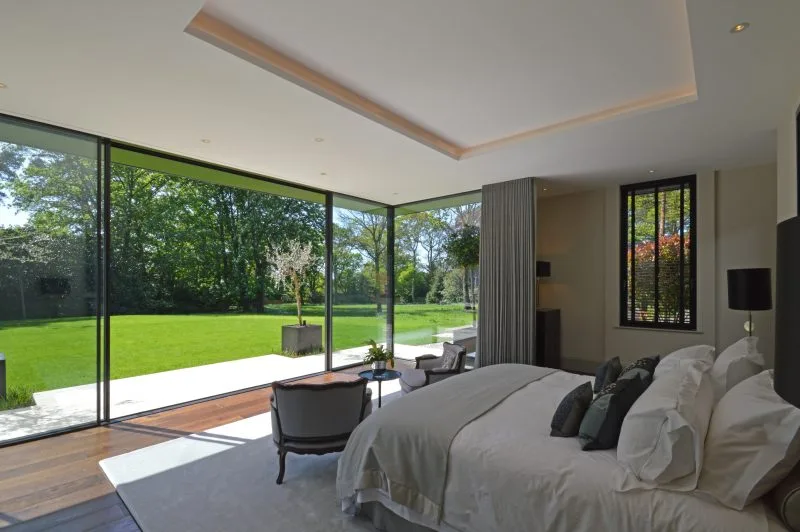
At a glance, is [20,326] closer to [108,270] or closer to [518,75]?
[108,270]

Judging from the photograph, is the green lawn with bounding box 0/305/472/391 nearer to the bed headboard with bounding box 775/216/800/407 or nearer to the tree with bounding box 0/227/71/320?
the tree with bounding box 0/227/71/320

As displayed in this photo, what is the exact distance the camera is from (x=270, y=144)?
4.05 meters

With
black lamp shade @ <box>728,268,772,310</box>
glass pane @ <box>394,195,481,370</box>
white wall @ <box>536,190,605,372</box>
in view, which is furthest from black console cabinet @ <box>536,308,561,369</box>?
black lamp shade @ <box>728,268,772,310</box>

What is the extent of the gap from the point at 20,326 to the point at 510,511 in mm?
4273

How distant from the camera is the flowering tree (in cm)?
714

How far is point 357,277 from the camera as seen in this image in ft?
22.5

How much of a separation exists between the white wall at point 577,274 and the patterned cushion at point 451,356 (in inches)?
89.1

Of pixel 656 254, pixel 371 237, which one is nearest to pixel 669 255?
pixel 656 254

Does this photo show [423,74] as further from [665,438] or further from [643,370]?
[665,438]

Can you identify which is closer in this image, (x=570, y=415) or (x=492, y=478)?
(x=492, y=478)

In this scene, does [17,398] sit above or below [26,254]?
below

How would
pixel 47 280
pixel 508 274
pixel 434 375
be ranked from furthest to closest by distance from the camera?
pixel 508 274 < pixel 434 375 < pixel 47 280

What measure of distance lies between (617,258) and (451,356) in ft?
9.24

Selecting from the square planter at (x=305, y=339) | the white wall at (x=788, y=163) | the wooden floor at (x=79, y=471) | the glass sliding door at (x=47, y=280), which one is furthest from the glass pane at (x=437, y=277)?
the glass sliding door at (x=47, y=280)
